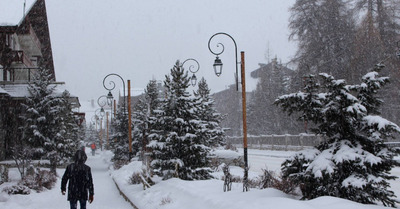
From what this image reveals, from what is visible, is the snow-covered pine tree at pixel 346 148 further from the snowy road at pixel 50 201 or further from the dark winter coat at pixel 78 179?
the snowy road at pixel 50 201

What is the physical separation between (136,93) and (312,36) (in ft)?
268

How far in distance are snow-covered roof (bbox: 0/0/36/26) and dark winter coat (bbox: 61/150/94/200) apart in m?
14.2

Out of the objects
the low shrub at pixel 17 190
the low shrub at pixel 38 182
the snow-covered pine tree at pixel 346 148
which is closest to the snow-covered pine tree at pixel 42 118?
the low shrub at pixel 38 182

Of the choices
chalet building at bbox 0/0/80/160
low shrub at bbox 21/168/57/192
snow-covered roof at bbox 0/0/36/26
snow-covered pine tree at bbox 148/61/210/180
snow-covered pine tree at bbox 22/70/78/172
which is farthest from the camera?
snow-covered pine tree at bbox 22/70/78/172

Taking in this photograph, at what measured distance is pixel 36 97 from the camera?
76.0 ft

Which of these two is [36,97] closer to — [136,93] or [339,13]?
[339,13]

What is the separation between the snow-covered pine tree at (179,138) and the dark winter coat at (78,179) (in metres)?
5.11

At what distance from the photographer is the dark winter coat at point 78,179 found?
28.2 ft

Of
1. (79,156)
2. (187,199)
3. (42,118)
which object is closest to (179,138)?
(187,199)

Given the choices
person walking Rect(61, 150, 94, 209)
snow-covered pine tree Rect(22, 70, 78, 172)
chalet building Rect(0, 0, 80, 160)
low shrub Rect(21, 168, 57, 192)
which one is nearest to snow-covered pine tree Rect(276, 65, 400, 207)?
person walking Rect(61, 150, 94, 209)

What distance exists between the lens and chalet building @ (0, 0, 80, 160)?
21.1 meters

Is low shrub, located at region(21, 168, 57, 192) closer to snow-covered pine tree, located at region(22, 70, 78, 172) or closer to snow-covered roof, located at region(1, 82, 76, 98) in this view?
snow-covered pine tree, located at region(22, 70, 78, 172)

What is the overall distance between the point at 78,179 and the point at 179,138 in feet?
18.1

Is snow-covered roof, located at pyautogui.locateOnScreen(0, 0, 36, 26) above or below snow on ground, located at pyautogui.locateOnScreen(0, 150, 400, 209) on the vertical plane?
above
